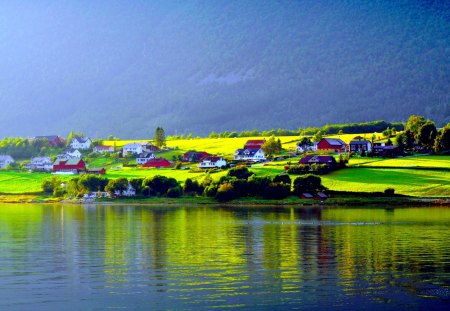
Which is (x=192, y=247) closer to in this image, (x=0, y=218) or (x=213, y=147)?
(x=0, y=218)

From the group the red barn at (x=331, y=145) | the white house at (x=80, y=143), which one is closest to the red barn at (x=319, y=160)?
the red barn at (x=331, y=145)

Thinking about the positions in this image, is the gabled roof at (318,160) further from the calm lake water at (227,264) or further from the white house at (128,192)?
the calm lake water at (227,264)

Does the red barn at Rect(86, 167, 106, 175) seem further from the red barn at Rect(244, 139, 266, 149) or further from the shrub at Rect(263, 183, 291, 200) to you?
the shrub at Rect(263, 183, 291, 200)

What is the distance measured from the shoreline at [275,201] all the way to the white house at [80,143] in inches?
2411

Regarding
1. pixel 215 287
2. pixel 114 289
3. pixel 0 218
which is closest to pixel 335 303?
pixel 215 287

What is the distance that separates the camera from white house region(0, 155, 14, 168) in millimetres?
165125

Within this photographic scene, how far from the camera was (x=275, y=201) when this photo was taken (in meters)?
105

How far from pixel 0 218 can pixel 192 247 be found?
38243 mm

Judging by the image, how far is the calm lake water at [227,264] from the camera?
35750 millimetres

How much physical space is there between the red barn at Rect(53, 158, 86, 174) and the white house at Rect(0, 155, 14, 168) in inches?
730

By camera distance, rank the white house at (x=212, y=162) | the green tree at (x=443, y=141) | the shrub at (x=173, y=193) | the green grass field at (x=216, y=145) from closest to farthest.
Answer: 1. the shrub at (x=173, y=193)
2. the green tree at (x=443, y=141)
3. the white house at (x=212, y=162)
4. the green grass field at (x=216, y=145)

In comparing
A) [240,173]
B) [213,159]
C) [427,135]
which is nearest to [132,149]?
[213,159]

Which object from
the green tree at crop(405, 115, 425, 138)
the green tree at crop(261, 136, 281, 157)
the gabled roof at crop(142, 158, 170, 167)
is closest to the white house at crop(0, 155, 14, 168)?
the gabled roof at crop(142, 158, 170, 167)

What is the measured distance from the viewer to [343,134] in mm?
179500
